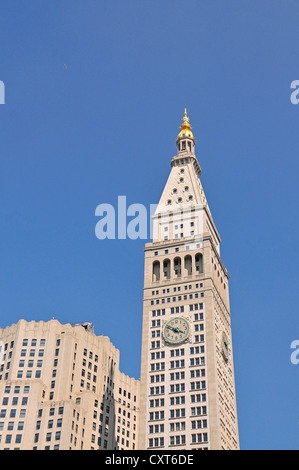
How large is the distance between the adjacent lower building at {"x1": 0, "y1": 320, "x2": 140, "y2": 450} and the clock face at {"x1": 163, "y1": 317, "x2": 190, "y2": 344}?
2737 cm

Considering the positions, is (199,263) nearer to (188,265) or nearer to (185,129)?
(188,265)

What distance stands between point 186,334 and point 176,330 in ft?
8.41

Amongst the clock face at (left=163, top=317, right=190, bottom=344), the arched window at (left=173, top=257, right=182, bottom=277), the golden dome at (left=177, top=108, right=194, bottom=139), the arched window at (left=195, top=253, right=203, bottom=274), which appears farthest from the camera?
the golden dome at (left=177, top=108, right=194, bottom=139)

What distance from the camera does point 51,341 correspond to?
160 metres

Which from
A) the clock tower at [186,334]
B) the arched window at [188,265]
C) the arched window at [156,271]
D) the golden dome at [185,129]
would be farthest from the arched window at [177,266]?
the golden dome at [185,129]

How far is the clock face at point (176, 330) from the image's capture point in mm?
136875

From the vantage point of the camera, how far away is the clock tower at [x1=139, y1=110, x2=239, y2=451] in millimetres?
125375

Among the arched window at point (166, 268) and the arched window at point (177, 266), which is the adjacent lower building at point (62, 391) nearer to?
the arched window at point (166, 268)

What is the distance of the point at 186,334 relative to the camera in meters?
137

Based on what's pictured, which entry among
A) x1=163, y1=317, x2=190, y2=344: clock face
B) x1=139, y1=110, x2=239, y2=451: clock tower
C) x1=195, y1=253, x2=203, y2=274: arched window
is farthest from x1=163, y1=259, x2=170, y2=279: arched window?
x1=163, y1=317, x2=190, y2=344: clock face

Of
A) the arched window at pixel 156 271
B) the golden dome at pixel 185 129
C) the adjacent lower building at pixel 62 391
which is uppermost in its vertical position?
the golden dome at pixel 185 129

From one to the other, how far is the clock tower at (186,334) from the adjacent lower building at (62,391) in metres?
22.7

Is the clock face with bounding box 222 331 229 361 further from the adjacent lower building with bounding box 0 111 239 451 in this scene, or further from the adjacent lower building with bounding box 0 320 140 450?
the adjacent lower building with bounding box 0 320 140 450
